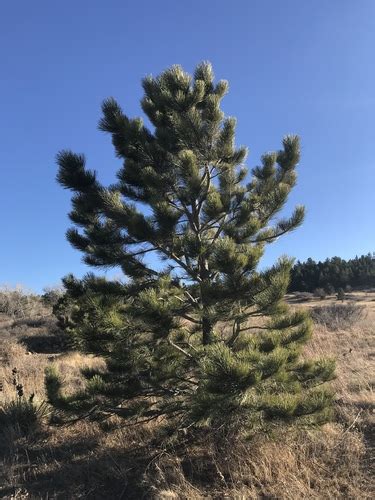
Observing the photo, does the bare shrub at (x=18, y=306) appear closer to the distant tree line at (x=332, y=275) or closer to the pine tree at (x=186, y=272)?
the pine tree at (x=186, y=272)

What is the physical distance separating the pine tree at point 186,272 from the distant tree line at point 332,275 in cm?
6226

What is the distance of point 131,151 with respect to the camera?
6.52 meters

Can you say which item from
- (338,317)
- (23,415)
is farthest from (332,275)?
(23,415)

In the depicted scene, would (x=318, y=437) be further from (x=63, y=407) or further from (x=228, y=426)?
(x=63, y=407)

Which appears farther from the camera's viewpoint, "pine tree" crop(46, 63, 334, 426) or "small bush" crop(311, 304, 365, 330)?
"small bush" crop(311, 304, 365, 330)

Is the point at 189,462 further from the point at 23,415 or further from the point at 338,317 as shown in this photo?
the point at 338,317

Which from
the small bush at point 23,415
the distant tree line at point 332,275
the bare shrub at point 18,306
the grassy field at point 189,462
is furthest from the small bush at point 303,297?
the small bush at point 23,415

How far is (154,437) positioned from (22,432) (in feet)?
7.11

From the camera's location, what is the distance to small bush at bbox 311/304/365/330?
17.2m

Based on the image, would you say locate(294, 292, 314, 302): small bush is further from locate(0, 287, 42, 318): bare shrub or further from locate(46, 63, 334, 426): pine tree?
locate(46, 63, 334, 426): pine tree

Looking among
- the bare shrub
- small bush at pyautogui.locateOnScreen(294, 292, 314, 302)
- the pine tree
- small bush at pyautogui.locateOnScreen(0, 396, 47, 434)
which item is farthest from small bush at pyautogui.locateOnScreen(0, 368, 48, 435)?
small bush at pyautogui.locateOnScreen(294, 292, 314, 302)

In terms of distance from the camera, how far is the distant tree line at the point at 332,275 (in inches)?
2719

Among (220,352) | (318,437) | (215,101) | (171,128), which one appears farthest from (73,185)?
(318,437)

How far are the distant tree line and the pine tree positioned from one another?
204ft
